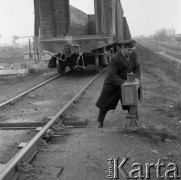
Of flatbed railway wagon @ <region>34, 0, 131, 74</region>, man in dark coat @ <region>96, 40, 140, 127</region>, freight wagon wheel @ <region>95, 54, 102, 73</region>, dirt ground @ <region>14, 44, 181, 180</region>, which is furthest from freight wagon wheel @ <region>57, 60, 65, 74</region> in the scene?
man in dark coat @ <region>96, 40, 140, 127</region>

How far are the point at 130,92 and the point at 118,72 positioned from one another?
0.64 m

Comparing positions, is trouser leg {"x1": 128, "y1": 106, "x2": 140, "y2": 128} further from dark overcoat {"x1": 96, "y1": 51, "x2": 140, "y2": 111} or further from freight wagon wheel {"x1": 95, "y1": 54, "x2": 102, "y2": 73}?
freight wagon wheel {"x1": 95, "y1": 54, "x2": 102, "y2": 73}

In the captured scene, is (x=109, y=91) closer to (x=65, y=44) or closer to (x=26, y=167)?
(x=26, y=167)

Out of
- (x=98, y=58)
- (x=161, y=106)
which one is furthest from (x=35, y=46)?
(x=161, y=106)

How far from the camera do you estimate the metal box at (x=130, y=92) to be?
17.3 ft

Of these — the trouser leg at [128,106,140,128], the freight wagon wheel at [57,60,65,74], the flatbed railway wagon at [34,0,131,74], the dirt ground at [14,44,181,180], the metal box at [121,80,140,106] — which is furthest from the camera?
the freight wagon wheel at [57,60,65,74]

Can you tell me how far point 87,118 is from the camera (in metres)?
6.94

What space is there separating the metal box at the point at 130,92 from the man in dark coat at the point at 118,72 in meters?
0.20

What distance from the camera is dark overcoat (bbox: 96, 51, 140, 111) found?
5582mm

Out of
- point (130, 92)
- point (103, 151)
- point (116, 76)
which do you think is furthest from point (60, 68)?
point (103, 151)

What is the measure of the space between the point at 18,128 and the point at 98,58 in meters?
8.77

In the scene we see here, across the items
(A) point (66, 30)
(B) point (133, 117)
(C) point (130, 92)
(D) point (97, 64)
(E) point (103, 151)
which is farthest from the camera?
(D) point (97, 64)

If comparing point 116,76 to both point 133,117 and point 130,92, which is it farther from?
point 133,117

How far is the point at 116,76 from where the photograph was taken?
5.63 m
